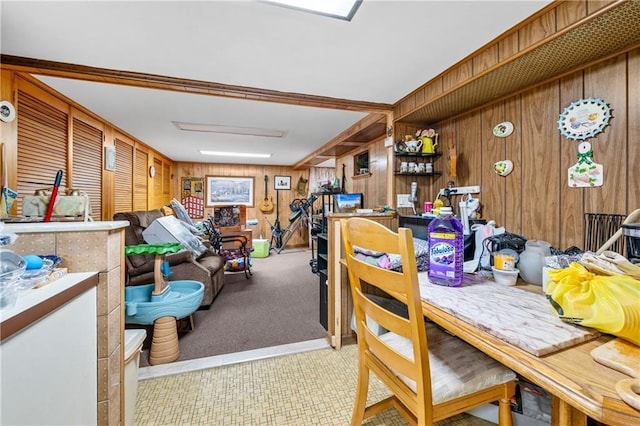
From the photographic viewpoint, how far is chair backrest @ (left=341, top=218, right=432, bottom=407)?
79 centimetres

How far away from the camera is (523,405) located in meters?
1.22

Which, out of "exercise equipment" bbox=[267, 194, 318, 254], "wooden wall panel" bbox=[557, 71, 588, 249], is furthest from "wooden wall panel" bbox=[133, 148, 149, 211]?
"wooden wall panel" bbox=[557, 71, 588, 249]

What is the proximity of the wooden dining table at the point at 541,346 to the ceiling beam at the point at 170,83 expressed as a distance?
1.85 metres

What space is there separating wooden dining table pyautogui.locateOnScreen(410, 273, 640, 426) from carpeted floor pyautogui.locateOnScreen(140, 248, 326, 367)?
1563 mm

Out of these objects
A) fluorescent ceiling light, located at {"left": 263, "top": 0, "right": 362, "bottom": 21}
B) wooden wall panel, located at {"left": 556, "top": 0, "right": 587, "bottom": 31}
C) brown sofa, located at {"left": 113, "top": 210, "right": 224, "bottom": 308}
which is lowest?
brown sofa, located at {"left": 113, "top": 210, "right": 224, "bottom": 308}

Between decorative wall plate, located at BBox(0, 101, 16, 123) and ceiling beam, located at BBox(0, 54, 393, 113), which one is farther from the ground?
ceiling beam, located at BBox(0, 54, 393, 113)

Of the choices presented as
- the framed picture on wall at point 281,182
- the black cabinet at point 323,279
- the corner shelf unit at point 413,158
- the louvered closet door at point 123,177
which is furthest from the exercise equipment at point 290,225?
the corner shelf unit at point 413,158

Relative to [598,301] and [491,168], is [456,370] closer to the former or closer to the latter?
[598,301]

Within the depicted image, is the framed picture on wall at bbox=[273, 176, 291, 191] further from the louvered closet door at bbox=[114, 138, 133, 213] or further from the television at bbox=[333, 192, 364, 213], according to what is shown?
the louvered closet door at bbox=[114, 138, 133, 213]

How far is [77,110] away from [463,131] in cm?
365

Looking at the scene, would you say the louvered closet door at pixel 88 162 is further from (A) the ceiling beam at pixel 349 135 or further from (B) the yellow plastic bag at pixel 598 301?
(B) the yellow plastic bag at pixel 598 301

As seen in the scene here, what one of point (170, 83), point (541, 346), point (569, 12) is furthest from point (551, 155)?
point (170, 83)

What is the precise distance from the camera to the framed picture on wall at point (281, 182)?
664 centimetres

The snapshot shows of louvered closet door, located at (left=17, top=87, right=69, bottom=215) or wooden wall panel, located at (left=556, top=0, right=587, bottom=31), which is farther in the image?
louvered closet door, located at (left=17, top=87, right=69, bottom=215)
